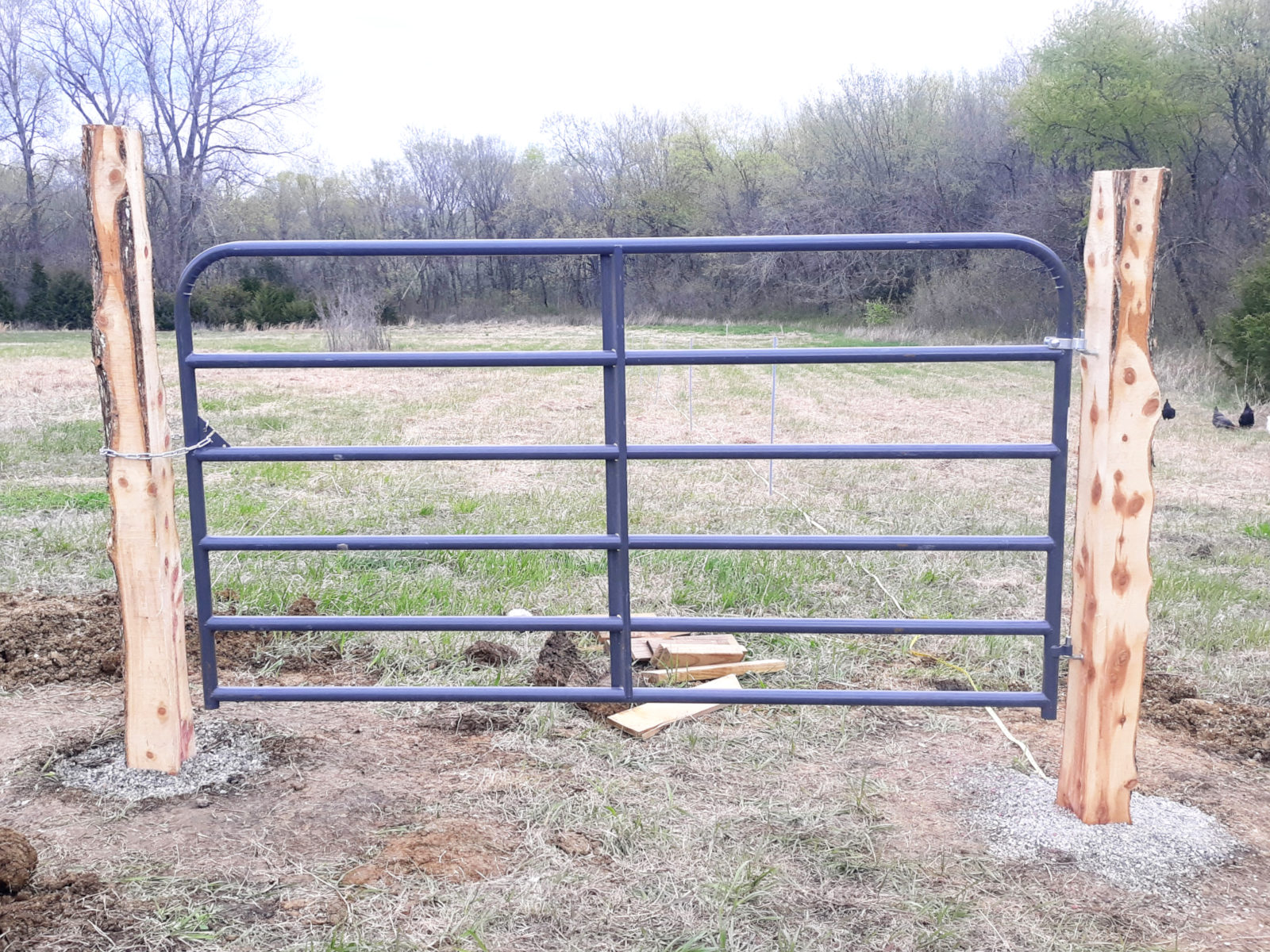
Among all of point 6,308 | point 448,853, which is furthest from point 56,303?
point 448,853

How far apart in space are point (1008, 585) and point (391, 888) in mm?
4214

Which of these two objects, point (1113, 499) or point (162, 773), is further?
point (162, 773)

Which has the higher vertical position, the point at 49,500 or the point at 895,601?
the point at 49,500

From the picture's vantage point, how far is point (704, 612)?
5.39m

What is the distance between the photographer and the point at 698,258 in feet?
130

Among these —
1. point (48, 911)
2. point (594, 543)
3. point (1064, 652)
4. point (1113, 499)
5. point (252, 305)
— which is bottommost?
point (48, 911)

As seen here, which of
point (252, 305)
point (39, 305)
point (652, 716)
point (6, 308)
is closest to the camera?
point (652, 716)

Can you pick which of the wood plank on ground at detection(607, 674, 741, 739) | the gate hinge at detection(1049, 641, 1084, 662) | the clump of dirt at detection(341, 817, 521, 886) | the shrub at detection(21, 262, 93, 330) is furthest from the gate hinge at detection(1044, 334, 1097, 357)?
the shrub at detection(21, 262, 93, 330)

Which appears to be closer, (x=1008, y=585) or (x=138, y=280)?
(x=138, y=280)

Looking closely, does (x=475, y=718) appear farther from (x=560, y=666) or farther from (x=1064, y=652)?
(x=1064, y=652)

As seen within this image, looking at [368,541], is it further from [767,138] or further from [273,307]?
[767,138]

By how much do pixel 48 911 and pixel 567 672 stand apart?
2.11 m

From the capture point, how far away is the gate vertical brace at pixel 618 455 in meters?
3.28

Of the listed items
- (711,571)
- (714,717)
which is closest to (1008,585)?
(711,571)
